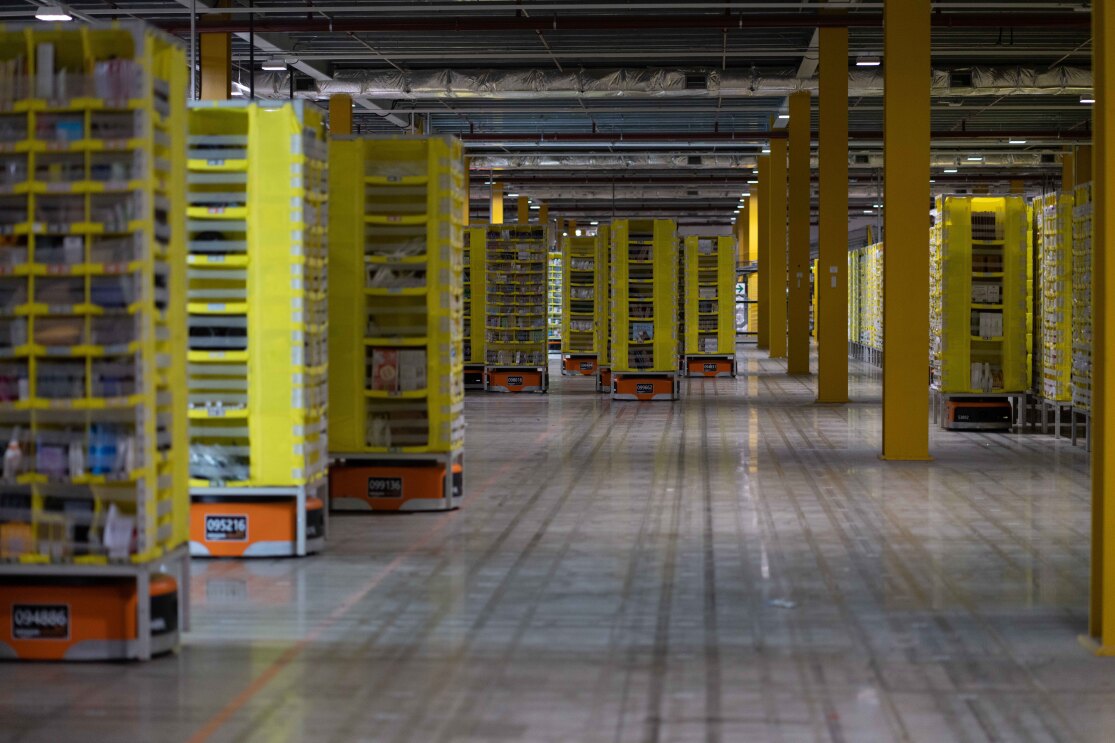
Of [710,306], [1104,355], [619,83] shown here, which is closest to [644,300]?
[619,83]

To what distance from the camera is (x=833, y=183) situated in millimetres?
21922

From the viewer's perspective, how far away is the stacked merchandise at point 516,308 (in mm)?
27422

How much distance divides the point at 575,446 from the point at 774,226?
20.3m

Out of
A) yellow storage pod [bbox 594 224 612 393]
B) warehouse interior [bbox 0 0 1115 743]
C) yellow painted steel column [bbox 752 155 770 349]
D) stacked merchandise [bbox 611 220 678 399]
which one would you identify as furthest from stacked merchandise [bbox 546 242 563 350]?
warehouse interior [bbox 0 0 1115 743]

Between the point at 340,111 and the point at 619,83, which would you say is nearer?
the point at 619,83

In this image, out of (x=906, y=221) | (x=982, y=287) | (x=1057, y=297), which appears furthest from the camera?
(x=982, y=287)

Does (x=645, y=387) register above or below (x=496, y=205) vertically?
below

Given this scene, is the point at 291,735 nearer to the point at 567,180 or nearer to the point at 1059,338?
the point at 1059,338

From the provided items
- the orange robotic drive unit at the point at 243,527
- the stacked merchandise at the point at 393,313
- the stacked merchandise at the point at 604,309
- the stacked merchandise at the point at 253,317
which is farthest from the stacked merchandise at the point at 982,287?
the orange robotic drive unit at the point at 243,527

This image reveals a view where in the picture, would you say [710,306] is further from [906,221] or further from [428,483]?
[428,483]

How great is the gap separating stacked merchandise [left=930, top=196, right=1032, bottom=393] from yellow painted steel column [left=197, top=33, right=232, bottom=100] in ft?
33.7

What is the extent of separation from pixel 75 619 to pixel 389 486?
4.81 m

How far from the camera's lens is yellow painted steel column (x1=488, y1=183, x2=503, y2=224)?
42312 mm

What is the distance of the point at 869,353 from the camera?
4228 centimetres
